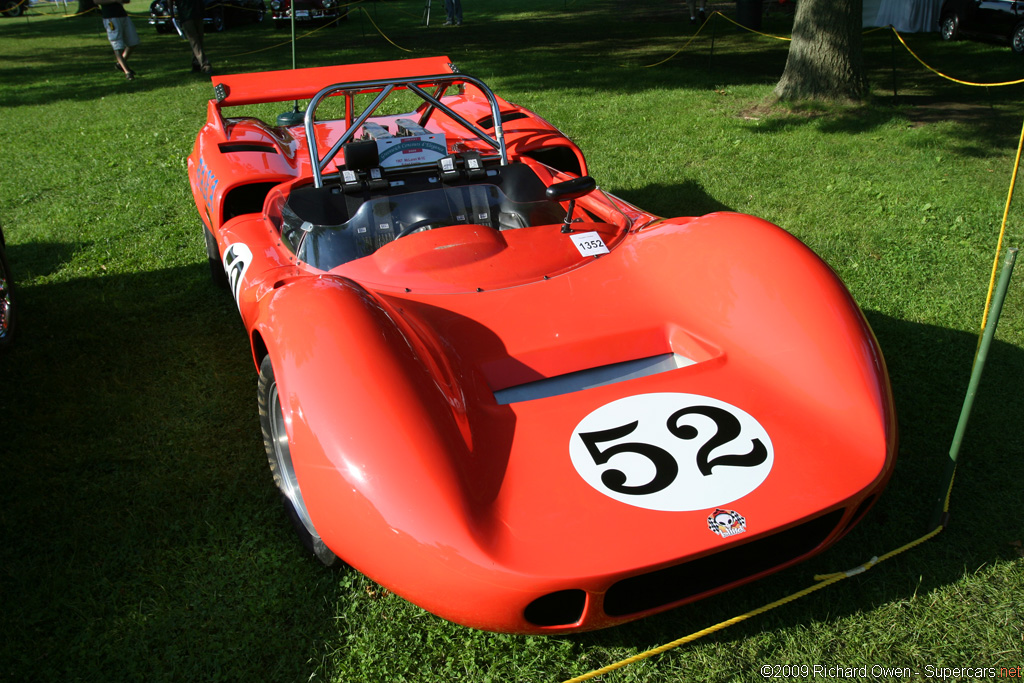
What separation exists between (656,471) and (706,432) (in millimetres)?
224

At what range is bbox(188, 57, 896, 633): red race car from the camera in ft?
5.79

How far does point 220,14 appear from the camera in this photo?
1534cm

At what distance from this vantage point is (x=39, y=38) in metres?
15.1

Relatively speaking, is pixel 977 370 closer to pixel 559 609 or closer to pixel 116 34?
pixel 559 609

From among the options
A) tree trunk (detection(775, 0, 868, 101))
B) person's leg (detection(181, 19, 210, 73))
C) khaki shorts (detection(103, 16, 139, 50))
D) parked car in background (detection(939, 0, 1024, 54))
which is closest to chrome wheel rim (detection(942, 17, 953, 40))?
parked car in background (detection(939, 0, 1024, 54))

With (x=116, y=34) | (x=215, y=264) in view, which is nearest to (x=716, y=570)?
(x=215, y=264)

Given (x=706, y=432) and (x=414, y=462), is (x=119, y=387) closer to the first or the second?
(x=414, y=462)

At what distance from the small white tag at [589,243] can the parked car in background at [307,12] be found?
1472 cm

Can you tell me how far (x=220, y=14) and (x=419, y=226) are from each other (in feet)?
49.5

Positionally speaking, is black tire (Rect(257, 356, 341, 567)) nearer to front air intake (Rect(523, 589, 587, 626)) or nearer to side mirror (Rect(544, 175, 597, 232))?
front air intake (Rect(523, 589, 587, 626))

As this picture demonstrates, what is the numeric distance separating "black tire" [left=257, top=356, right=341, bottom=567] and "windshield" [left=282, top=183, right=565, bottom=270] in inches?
26.1

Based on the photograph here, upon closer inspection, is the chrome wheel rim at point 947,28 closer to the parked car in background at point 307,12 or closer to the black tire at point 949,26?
the black tire at point 949,26

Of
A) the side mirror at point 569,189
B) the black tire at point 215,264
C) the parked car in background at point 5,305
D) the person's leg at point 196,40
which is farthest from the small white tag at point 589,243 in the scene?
the person's leg at point 196,40


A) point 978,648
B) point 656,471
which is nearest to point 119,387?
point 656,471
